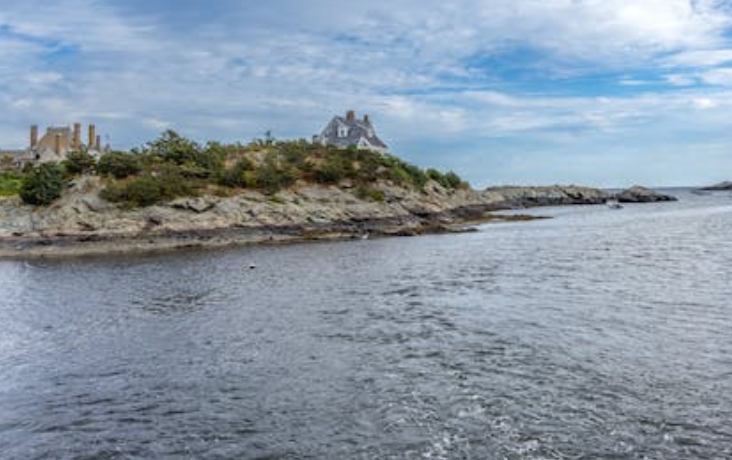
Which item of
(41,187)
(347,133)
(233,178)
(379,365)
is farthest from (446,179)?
(379,365)

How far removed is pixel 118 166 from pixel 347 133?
143 feet

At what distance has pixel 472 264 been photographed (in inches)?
1587

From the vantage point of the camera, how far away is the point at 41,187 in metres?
63.4

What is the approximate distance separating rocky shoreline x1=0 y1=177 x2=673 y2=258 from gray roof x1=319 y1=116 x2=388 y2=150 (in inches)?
1045

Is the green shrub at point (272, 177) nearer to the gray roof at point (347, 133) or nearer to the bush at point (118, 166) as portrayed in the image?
the bush at point (118, 166)

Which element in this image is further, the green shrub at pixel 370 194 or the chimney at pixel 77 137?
the chimney at pixel 77 137

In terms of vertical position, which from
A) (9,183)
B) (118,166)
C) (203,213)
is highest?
(118,166)

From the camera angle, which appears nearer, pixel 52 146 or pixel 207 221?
pixel 207 221

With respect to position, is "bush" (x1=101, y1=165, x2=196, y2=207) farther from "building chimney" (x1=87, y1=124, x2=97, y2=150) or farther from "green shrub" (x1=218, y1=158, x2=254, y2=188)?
"building chimney" (x1=87, y1=124, x2=97, y2=150)

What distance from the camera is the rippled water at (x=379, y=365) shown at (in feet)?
41.2

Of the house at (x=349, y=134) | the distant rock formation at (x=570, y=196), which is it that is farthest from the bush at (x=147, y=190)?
the distant rock formation at (x=570, y=196)

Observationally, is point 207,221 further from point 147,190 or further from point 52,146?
point 52,146

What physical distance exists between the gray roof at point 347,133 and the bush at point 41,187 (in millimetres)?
46544

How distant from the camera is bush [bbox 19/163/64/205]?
207 feet
